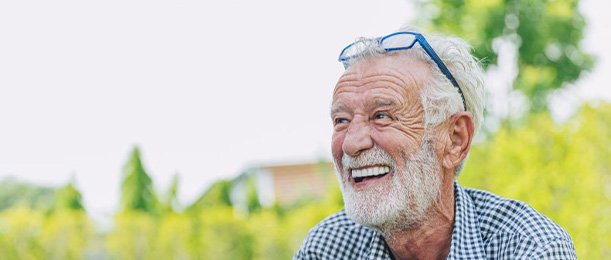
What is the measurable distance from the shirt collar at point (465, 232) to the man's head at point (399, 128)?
0.21 ft

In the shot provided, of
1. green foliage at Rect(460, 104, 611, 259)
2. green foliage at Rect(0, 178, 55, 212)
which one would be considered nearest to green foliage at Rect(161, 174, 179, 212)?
green foliage at Rect(0, 178, 55, 212)

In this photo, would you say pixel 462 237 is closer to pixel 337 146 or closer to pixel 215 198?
pixel 337 146

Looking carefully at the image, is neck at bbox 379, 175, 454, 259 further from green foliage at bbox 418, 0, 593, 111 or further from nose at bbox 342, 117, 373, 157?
green foliage at bbox 418, 0, 593, 111

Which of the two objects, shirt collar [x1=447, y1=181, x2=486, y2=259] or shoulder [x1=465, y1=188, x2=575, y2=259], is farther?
shirt collar [x1=447, y1=181, x2=486, y2=259]

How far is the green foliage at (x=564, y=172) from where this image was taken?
7109mm

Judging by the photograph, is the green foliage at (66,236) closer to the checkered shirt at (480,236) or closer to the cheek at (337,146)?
the checkered shirt at (480,236)

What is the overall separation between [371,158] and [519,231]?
0.44 metres

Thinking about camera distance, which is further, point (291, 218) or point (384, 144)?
point (291, 218)

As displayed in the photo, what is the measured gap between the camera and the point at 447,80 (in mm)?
2766

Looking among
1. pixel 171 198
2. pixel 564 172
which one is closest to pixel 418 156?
pixel 564 172

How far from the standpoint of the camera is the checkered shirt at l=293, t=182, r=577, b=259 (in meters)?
2.59

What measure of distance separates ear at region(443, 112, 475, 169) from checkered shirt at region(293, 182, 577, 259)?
10cm

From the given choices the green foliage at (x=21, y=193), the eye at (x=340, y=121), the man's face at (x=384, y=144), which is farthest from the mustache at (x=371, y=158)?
the green foliage at (x=21, y=193)

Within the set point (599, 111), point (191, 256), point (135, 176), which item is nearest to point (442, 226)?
point (599, 111)
